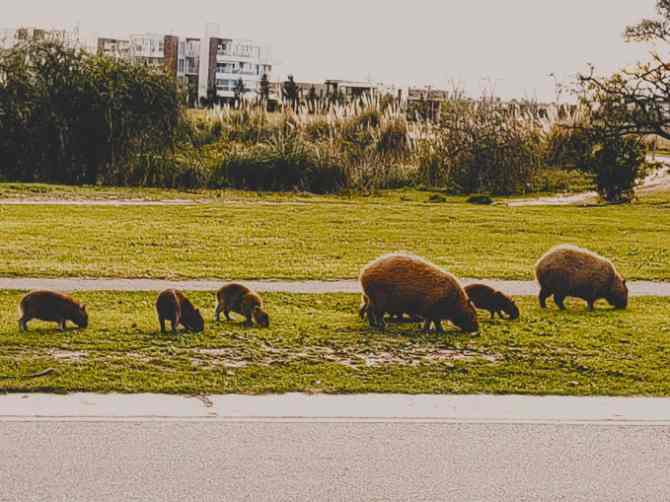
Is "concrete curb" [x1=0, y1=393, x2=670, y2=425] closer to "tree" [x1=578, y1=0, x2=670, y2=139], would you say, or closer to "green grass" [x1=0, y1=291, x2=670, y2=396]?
"green grass" [x1=0, y1=291, x2=670, y2=396]

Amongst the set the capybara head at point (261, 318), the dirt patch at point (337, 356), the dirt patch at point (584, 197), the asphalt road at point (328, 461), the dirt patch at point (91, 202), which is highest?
the dirt patch at point (584, 197)

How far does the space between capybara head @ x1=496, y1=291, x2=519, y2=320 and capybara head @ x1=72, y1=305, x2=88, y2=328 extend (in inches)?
163

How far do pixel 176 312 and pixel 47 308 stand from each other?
1.16 m

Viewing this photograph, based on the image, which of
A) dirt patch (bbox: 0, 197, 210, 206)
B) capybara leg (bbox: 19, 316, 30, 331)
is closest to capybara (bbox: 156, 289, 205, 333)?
capybara leg (bbox: 19, 316, 30, 331)

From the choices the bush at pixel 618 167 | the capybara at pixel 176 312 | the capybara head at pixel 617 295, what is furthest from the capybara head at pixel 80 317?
the bush at pixel 618 167

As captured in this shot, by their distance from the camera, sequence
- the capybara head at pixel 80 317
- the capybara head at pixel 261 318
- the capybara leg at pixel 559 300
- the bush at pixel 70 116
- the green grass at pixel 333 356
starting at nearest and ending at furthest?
the green grass at pixel 333 356, the capybara head at pixel 80 317, the capybara head at pixel 261 318, the capybara leg at pixel 559 300, the bush at pixel 70 116

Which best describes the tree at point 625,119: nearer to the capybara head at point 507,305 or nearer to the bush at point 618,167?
the bush at point 618,167

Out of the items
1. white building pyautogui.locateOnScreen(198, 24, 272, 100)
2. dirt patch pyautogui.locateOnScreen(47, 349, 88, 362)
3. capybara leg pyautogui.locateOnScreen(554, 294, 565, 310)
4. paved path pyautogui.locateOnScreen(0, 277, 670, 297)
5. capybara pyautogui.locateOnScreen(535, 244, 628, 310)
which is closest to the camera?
dirt patch pyautogui.locateOnScreen(47, 349, 88, 362)

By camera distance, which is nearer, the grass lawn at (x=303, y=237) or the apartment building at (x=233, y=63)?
the grass lawn at (x=303, y=237)

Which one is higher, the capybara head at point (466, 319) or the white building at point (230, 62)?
the white building at point (230, 62)

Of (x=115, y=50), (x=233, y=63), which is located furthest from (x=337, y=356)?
(x=233, y=63)

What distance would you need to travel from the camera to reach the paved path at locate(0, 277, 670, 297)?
12953 mm

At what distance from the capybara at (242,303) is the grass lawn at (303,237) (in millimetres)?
3363

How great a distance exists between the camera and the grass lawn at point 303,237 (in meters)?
15.0
